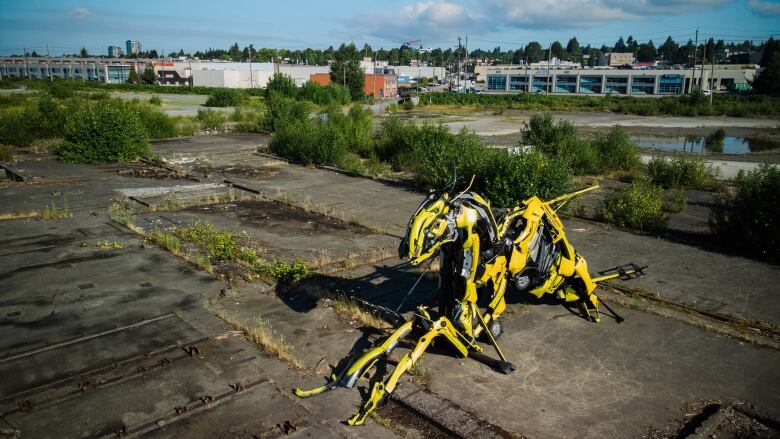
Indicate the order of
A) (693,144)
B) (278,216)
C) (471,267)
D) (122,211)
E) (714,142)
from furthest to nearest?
(714,142), (693,144), (278,216), (122,211), (471,267)

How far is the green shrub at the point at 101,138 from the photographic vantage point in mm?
24078

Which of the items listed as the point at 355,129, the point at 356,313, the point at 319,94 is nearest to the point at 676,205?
the point at 356,313

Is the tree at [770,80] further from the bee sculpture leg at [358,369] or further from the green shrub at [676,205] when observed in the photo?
the bee sculpture leg at [358,369]

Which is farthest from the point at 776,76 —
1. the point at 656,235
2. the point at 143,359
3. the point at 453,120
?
the point at 143,359

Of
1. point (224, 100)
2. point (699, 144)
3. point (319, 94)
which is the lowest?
point (699, 144)

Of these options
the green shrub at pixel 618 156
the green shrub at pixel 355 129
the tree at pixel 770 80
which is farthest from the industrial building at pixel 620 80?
the green shrub at pixel 618 156

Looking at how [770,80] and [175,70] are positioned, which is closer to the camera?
[770,80]

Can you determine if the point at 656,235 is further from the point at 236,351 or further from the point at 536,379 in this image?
the point at 236,351

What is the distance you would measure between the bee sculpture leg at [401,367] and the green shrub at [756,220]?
9063 mm

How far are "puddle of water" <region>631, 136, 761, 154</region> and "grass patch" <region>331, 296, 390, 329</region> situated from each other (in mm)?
29303

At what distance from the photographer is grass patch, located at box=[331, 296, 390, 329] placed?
8555 mm

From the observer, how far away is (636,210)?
1432 cm

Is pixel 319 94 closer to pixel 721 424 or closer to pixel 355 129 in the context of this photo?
pixel 355 129

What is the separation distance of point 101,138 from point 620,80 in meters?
94.8
